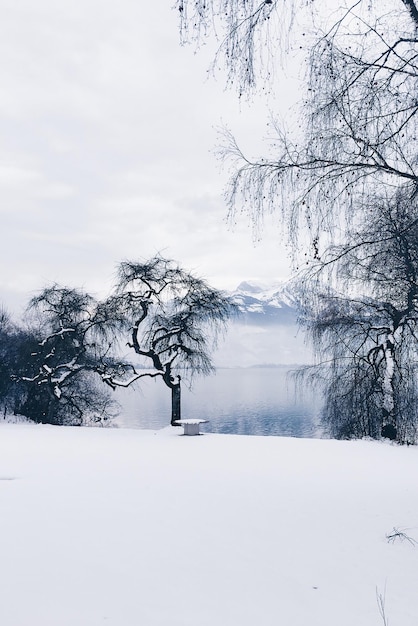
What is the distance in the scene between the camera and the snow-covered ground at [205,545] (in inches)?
132

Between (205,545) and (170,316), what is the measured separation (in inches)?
565

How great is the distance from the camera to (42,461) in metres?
9.65

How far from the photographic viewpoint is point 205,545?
4.61m

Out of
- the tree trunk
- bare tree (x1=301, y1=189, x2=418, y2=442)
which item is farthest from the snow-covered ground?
the tree trunk

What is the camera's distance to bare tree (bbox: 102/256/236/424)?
18328mm

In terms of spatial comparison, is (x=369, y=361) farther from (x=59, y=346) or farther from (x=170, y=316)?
(x=59, y=346)

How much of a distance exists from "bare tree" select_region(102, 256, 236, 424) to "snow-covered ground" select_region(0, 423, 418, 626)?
920cm

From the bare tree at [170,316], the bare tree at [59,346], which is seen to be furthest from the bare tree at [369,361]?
the bare tree at [59,346]

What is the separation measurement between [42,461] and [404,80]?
9102 mm

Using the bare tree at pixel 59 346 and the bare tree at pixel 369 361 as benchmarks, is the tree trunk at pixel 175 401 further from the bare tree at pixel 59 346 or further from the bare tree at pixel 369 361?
the bare tree at pixel 369 361

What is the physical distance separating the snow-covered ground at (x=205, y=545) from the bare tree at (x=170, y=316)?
9.20m

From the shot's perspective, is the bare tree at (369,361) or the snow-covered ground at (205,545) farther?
the bare tree at (369,361)

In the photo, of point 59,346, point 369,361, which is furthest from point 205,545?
point 59,346

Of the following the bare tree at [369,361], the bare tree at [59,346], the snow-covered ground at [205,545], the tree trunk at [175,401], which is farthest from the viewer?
the bare tree at [59,346]
